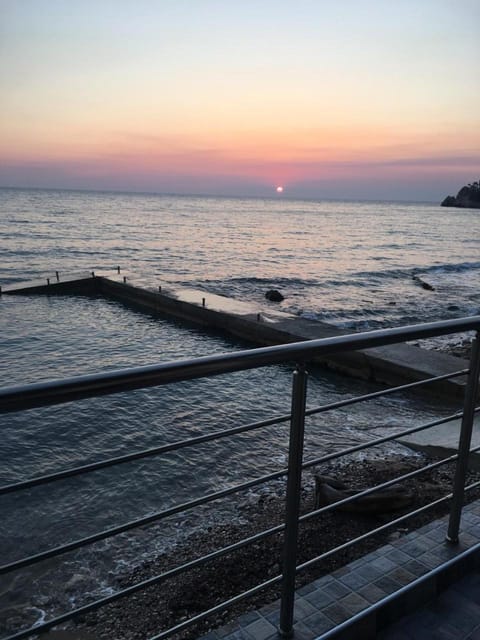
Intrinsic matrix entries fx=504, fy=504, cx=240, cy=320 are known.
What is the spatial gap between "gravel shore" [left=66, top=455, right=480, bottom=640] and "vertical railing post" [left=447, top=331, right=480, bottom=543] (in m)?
2.38

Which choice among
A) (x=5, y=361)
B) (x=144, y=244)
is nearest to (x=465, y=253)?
(x=144, y=244)

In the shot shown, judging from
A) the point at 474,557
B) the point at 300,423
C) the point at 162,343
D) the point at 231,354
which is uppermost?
the point at 231,354

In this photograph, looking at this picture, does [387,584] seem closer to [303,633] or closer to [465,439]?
[303,633]

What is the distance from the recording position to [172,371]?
4.41 ft

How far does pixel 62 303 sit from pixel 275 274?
16.0m

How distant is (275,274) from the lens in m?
33.7

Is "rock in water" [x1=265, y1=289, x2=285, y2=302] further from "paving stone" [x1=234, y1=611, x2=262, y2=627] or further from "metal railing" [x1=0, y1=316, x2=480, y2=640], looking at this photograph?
"paving stone" [x1=234, y1=611, x2=262, y2=627]

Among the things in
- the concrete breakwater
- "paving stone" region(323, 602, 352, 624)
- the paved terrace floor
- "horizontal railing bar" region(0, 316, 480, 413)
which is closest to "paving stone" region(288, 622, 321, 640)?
the paved terrace floor

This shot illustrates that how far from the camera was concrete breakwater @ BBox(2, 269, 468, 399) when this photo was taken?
1209 cm

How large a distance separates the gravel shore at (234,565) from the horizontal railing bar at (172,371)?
349 cm

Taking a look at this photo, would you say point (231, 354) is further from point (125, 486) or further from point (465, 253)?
point (465, 253)

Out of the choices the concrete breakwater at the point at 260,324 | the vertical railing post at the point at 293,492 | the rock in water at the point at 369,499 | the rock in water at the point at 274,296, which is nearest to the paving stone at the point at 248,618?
the vertical railing post at the point at 293,492

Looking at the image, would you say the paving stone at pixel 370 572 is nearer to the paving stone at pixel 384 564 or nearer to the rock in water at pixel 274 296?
the paving stone at pixel 384 564

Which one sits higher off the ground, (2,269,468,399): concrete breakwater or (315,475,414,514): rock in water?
(315,475,414,514): rock in water
